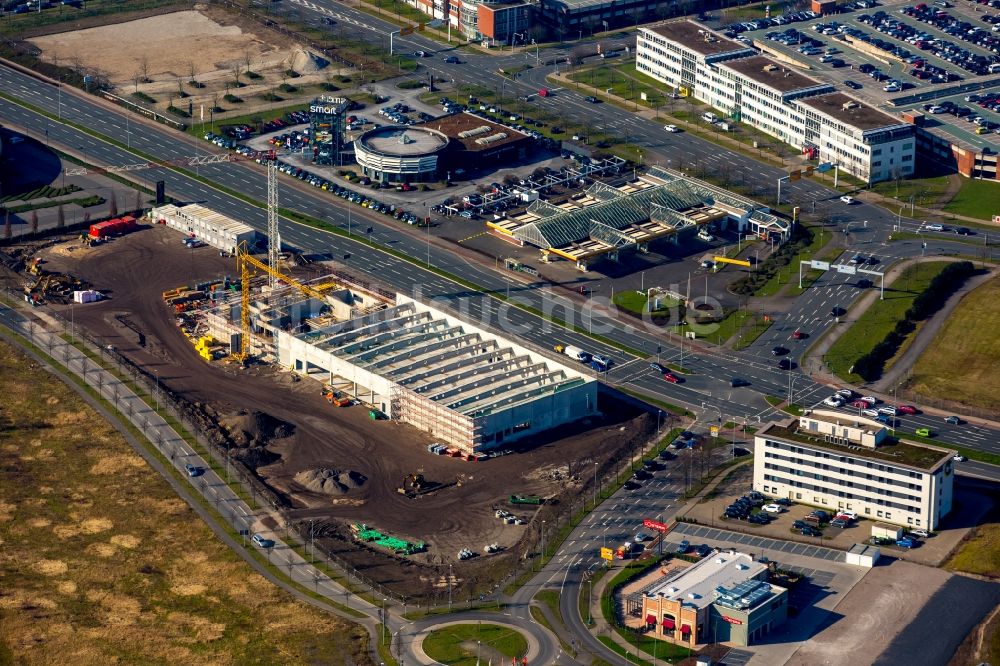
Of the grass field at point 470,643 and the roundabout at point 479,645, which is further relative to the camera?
the grass field at point 470,643

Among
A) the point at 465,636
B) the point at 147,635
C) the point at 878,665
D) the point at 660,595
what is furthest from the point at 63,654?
the point at 878,665

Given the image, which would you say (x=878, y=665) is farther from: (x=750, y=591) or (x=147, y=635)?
(x=147, y=635)

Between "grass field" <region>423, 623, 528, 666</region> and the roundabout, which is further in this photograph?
"grass field" <region>423, 623, 528, 666</region>

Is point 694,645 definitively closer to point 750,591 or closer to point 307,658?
point 750,591

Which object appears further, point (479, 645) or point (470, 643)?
point (470, 643)

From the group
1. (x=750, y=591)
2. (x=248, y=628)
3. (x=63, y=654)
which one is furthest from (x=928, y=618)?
(x=63, y=654)
